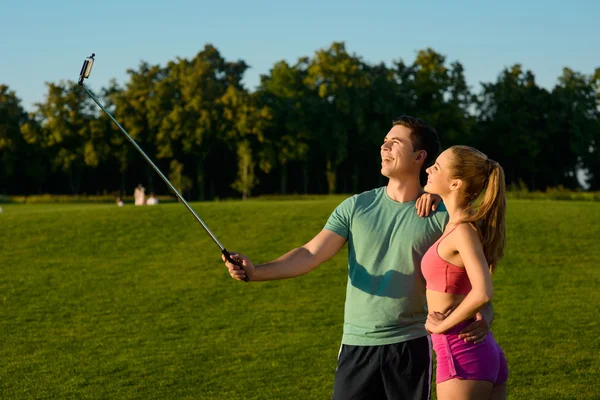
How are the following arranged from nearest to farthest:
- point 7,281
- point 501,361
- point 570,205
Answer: point 501,361
point 7,281
point 570,205

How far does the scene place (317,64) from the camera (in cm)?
6094

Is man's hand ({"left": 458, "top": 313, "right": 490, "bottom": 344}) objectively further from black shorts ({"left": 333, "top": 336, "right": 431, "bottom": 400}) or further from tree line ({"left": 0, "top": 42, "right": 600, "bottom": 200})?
tree line ({"left": 0, "top": 42, "right": 600, "bottom": 200})

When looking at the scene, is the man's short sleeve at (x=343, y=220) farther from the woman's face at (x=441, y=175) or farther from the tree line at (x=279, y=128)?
the tree line at (x=279, y=128)

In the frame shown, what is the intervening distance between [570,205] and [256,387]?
17.9m

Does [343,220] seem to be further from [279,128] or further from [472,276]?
[279,128]

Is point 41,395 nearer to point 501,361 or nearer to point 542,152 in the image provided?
point 501,361

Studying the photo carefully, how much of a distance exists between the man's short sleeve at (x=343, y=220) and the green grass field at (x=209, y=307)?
15.7 ft

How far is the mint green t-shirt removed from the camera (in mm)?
4141

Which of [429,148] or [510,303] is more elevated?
[429,148]

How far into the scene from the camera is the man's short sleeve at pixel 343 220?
4.39 meters

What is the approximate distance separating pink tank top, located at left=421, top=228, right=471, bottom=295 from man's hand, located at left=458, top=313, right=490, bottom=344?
15 cm

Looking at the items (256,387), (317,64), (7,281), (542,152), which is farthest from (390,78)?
(256,387)


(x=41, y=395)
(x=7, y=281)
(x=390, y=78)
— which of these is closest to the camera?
(x=41, y=395)

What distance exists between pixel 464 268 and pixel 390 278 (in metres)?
0.57
